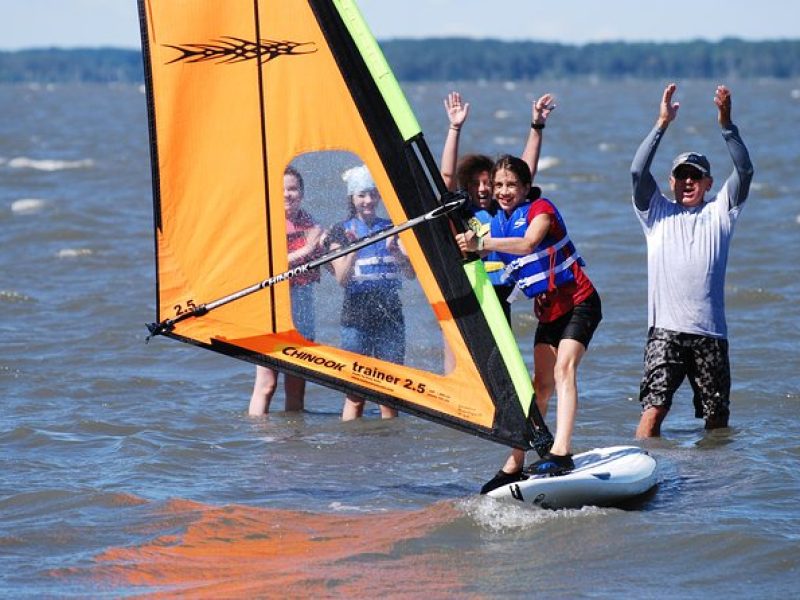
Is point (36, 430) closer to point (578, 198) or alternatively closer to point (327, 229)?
point (327, 229)

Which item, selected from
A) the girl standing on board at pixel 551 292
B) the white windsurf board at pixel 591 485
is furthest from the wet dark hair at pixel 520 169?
the white windsurf board at pixel 591 485

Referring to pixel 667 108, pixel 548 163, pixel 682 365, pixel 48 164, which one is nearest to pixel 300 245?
pixel 667 108

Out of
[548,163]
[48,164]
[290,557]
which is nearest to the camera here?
[290,557]

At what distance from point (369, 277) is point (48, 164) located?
27046 mm

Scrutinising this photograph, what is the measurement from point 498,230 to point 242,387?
4.36 metres

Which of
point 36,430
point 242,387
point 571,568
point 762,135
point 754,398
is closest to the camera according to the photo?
point 571,568

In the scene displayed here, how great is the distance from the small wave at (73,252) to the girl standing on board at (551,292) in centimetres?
1149

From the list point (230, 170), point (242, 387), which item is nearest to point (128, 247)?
point (242, 387)

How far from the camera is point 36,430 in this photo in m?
9.35

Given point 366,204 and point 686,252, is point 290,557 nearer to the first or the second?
point 366,204

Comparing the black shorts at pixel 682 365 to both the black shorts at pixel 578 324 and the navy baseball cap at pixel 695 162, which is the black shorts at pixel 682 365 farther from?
the black shorts at pixel 578 324

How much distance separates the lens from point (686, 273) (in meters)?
8.12

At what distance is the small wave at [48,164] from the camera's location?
31734 millimetres

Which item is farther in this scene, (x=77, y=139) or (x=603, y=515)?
(x=77, y=139)
